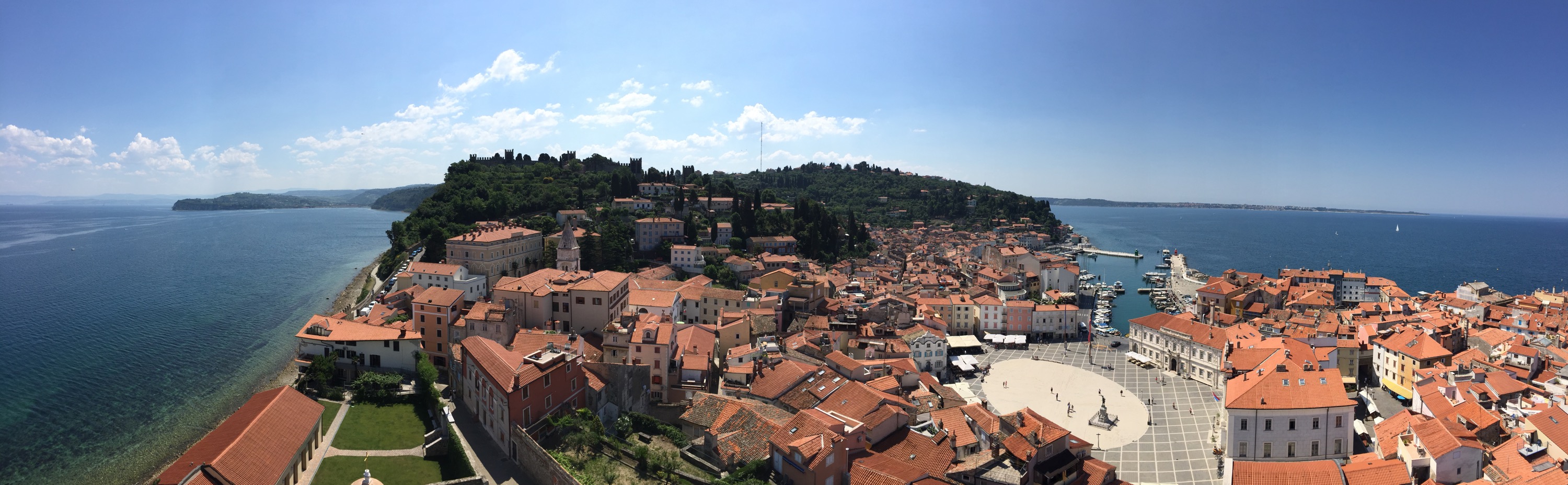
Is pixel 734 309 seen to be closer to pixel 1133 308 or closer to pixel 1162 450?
pixel 1162 450

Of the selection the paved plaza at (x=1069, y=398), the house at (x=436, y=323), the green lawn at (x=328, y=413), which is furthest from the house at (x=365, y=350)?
the paved plaza at (x=1069, y=398)

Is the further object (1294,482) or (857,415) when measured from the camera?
(857,415)

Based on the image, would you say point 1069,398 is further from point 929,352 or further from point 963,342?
point 963,342

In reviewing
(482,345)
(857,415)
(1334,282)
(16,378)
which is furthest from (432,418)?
(1334,282)

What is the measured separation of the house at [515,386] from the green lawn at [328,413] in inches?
134

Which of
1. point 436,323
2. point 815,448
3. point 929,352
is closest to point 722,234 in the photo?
point 929,352

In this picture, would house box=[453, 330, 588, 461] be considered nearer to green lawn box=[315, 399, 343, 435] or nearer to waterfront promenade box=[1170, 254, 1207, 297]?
green lawn box=[315, 399, 343, 435]

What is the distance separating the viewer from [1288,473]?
1599 centimetres

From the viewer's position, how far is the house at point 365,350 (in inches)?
905

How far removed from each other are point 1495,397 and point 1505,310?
22.4 m

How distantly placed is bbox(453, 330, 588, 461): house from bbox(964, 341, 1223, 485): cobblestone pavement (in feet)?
52.5

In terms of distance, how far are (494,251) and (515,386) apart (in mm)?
20754

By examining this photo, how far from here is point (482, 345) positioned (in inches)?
764

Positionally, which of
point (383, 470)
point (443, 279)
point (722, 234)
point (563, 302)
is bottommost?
point (383, 470)
